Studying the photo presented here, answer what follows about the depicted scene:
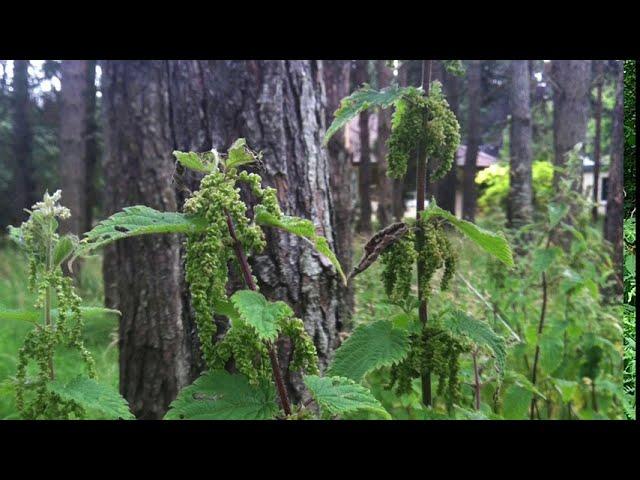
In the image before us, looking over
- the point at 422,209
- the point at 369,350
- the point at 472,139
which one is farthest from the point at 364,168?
the point at 369,350

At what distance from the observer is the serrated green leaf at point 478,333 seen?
89 centimetres

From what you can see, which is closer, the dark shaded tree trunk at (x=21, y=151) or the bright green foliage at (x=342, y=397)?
the bright green foliage at (x=342, y=397)

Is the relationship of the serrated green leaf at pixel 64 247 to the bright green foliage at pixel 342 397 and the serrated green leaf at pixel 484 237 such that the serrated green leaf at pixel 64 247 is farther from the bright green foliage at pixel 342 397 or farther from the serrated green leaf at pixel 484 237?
the serrated green leaf at pixel 484 237

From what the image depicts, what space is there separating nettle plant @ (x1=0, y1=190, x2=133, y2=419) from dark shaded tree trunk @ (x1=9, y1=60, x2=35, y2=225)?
7405 millimetres

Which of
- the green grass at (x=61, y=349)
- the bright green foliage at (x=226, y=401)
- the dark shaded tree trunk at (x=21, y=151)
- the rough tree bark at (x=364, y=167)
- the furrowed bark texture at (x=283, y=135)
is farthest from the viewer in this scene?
the dark shaded tree trunk at (x=21, y=151)

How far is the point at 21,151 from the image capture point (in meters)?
7.96

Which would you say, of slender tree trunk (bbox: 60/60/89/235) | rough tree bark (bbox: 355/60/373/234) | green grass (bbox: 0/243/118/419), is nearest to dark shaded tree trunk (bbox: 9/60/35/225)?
slender tree trunk (bbox: 60/60/89/235)

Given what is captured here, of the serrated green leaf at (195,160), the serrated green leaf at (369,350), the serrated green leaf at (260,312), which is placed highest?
the serrated green leaf at (195,160)

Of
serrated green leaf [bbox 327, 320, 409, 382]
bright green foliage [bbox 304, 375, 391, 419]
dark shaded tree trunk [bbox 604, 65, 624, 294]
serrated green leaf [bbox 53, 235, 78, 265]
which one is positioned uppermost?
dark shaded tree trunk [bbox 604, 65, 624, 294]

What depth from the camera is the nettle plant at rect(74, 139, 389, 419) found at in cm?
68

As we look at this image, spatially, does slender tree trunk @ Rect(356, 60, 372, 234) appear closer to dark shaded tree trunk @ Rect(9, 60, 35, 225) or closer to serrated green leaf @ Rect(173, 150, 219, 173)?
dark shaded tree trunk @ Rect(9, 60, 35, 225)

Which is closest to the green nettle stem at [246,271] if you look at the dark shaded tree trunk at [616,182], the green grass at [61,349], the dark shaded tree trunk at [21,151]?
the green grass at [61,349]
